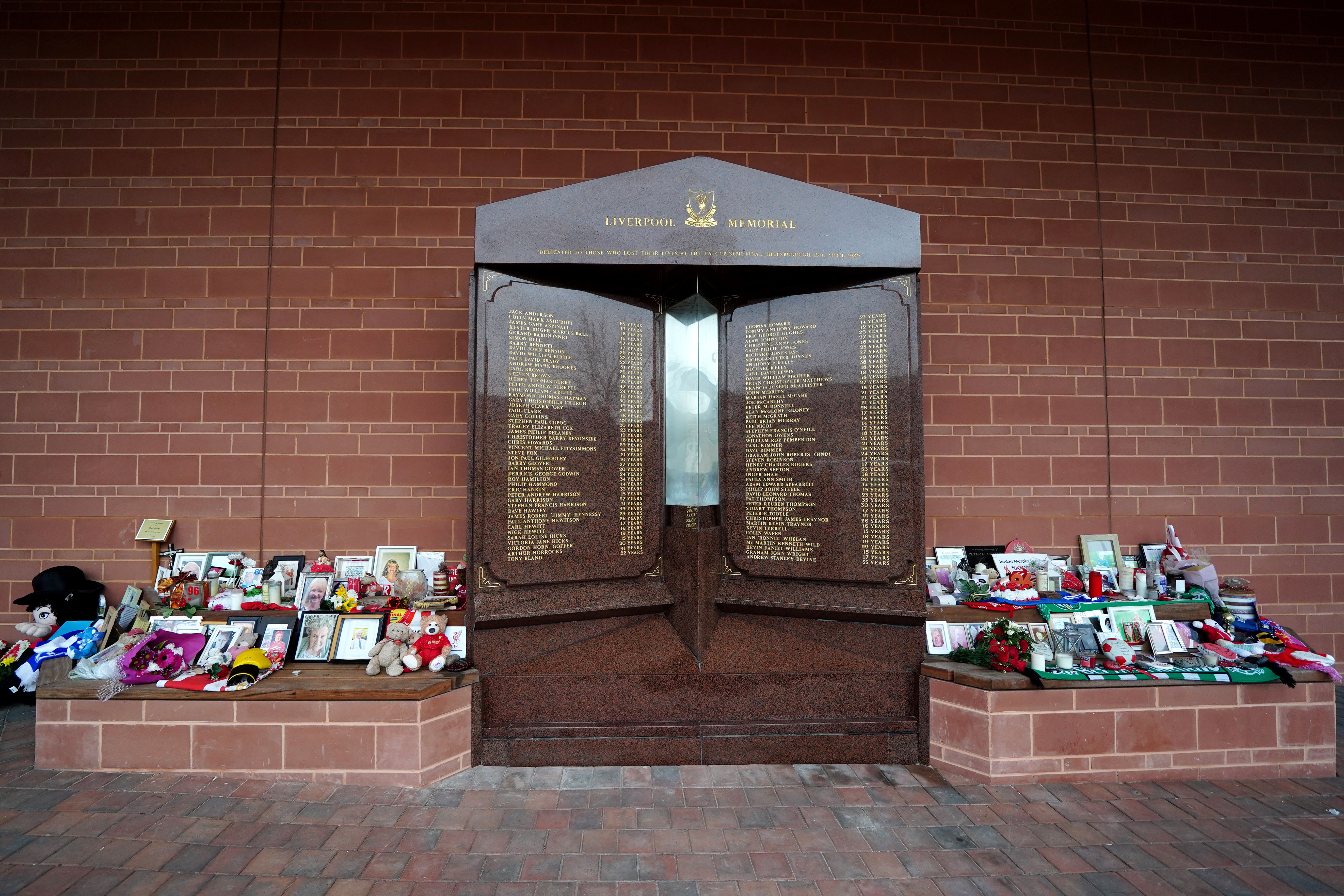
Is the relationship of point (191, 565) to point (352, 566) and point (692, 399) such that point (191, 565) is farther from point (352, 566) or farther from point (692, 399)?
point (692, 399)

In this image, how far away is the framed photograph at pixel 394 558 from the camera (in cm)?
420

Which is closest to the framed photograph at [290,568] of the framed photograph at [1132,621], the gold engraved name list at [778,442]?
the gold engraved name list at [778,442]

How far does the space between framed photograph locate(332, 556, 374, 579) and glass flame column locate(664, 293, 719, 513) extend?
85.0 inches

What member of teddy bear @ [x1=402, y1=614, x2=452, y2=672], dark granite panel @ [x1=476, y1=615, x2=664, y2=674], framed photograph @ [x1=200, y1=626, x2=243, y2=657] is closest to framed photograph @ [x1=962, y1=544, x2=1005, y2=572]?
dark granite panel @ [x1=476, y1=615, x2=664, y2=674]

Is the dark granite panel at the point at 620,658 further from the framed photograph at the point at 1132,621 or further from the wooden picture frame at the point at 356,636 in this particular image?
the framed photograph at the point at 1132,621

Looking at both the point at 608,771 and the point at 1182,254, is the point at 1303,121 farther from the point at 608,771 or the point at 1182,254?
the point at 608,771

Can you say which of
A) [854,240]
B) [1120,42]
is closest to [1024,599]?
[854,240]

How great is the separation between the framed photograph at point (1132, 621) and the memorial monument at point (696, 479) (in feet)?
4.11

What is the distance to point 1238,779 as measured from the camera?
3090 mm

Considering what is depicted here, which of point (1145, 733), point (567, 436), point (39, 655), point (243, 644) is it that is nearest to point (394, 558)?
point (243, 644)

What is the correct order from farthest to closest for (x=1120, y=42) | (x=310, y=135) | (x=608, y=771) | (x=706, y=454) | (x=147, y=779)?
(x=1120, y=42) → (x=310, y=135) → (x=706, y=454) → (x=608, y=771) → (x=147, y=779)

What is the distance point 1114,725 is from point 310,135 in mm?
6313

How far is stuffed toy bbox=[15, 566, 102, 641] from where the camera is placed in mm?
3984

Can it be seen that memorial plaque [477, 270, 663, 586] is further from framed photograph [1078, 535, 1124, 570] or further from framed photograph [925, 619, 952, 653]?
framed photograph [1078, 535, 1124, 570]
